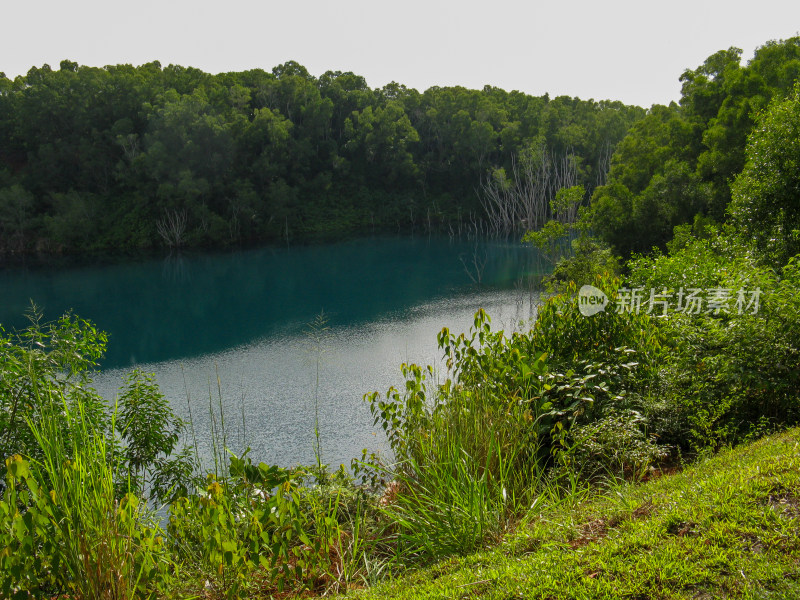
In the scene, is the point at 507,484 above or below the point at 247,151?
below

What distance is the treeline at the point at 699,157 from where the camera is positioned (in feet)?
57.2

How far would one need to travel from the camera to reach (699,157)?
18.8m

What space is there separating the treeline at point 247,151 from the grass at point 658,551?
3800 cm

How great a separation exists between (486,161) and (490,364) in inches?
1795

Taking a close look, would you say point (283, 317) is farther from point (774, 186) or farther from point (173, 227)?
point (173, 227)

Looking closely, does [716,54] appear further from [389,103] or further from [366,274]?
[389,103]

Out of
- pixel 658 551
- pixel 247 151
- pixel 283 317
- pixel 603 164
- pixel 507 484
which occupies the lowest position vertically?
pixel 283 317

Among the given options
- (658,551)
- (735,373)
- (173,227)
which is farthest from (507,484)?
(173,227)

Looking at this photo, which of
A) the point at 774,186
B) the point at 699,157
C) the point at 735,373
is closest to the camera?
the point at 735,373

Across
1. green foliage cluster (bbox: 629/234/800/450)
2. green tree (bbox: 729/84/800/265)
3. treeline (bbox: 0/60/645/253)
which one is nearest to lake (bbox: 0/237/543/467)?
green foliage cluster (bbox: 629/234/800/450)

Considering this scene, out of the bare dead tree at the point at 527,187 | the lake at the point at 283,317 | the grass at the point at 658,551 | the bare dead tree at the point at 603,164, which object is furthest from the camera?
the bare dead tree at the point at 603,164

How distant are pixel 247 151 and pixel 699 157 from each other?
30752 mm

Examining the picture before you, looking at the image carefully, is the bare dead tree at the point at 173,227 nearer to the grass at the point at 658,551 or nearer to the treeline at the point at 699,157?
the treeline at the point at 699,157

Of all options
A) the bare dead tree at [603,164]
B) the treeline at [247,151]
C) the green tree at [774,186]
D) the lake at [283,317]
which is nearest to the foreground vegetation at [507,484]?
the lake at [283,317]
